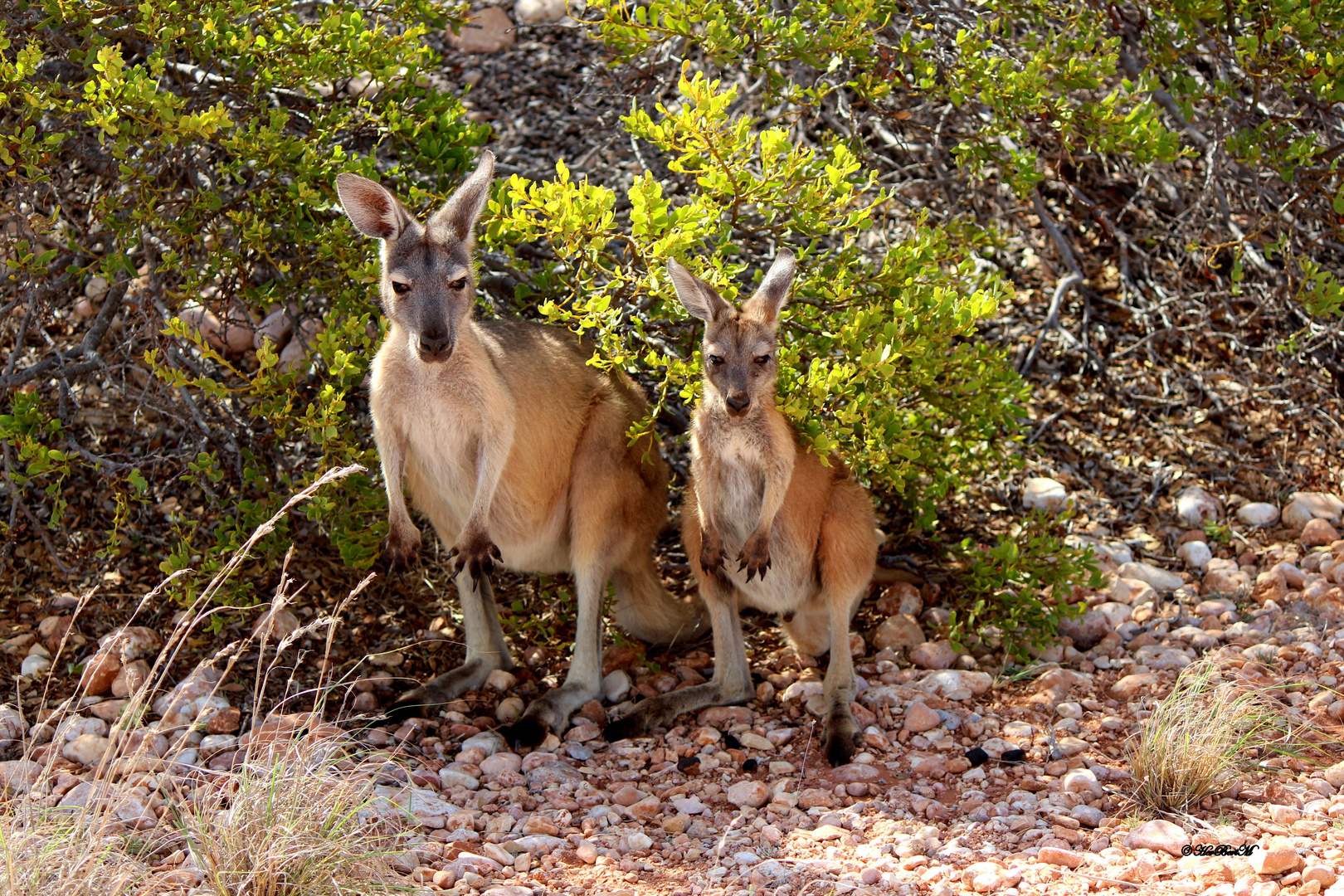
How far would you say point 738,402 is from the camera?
4.00 meters

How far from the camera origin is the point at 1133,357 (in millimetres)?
6379

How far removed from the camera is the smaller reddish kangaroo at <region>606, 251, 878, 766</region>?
161 inches

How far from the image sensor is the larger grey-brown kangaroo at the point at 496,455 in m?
4.09

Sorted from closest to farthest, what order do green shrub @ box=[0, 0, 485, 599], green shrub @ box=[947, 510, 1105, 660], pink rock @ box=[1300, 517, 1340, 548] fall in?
green shrub @ box=[0, 0, 485, 599] < green shrub @ box=[947, 510, 1105, 660] < pink rock @ box=[1300, 517, 1340, 548]

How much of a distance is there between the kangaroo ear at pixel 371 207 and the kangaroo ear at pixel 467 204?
11 centimetres

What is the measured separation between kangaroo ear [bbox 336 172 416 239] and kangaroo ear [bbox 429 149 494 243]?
112 millimetres

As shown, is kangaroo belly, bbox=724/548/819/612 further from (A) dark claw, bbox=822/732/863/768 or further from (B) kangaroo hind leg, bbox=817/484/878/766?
(A) dark claw, bbox=822/732/863/768

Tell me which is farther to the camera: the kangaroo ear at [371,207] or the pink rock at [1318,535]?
the pink rock at [1318,535]

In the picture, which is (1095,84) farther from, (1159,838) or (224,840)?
(224,840)

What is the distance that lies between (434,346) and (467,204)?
1.75 feet

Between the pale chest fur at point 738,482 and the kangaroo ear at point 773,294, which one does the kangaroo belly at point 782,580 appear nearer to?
the pale chest fur at point 738,482

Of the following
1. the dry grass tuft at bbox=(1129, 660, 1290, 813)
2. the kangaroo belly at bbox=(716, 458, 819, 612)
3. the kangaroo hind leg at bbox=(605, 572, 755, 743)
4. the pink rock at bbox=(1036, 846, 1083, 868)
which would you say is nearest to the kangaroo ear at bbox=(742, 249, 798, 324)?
the kangaroo belly at bbox=(716, 458, 819, 612)

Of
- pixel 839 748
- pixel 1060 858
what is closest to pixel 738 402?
pixel 839 748

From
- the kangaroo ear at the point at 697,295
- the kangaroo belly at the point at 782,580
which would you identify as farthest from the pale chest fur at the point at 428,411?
the kangaroo belly at the point at 782,580
